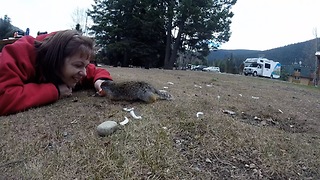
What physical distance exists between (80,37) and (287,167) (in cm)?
162

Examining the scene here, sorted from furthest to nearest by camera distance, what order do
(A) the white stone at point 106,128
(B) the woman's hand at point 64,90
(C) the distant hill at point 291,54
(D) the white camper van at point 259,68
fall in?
(C) the distant hill at point 291,54 < (D) the white camper van at point 259,68 < (B) the woman's hand at point 64,90 < (A) the white stone at point 106,128

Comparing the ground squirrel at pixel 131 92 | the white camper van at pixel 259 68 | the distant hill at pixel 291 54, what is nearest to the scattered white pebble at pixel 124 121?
the ground squirrel at pixel 131 92

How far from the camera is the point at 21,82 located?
1952 millimetres

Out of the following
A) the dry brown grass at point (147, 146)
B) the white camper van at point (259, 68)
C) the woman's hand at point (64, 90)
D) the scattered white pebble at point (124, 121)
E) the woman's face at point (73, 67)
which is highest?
the white camper van at point (259, 68)

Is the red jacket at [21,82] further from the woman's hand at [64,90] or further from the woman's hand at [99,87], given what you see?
the woman's hand at [99,87]

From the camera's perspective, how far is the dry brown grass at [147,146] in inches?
56.3

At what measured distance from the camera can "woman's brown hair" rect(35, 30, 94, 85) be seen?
2.01m

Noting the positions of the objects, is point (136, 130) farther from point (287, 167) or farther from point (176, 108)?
point (287, 167)

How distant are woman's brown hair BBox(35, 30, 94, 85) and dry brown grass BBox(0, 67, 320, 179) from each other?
0.27 meters

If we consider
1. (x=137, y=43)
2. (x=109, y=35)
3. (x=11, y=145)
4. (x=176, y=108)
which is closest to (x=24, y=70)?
(x=11, y=145)

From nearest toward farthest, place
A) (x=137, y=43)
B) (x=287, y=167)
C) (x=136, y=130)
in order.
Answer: (x=287, y=167)
(x=136, y=130)
(x=137, y=43)

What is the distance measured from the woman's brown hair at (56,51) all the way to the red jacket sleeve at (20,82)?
0.18 ft

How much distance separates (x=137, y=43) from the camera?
Answer: 1856cm

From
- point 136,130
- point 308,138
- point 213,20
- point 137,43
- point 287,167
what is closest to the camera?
point 287,167
